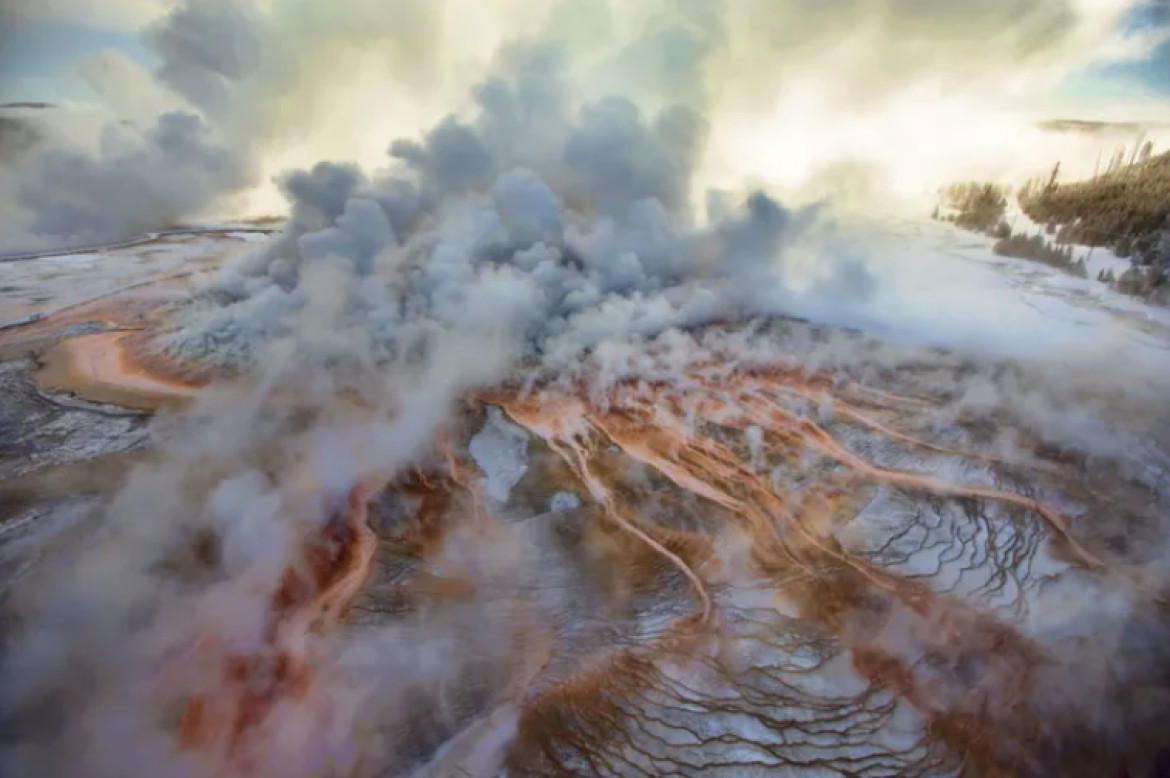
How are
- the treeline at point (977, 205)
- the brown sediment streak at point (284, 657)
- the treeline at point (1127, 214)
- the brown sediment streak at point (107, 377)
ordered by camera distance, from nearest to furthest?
1. the brown sediment streak at point (284, 657)
2. the brown sediment streak at point (107, 377)
3. the treeline at point (1127, 214)
4. the treeline at point (977, 205)


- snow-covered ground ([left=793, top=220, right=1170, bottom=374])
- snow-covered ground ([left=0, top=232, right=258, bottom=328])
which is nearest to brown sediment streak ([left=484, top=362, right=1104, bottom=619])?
snow-covered ground ([left=793, top=220, right=1170, bottom=374])

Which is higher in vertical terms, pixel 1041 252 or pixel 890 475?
pixel 1041 252

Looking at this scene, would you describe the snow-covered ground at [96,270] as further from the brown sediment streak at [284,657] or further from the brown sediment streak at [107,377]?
the brown sediment streak at [284,657]

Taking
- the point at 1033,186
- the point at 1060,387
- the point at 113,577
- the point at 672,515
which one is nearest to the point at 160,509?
the point at 113,577

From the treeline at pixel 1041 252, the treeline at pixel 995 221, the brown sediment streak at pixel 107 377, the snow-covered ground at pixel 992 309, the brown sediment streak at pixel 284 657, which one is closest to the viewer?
the brown sediment streak at pixel 284 657

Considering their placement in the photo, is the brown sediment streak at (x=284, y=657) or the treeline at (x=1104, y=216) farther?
the treeline at (x=1104, y=216)

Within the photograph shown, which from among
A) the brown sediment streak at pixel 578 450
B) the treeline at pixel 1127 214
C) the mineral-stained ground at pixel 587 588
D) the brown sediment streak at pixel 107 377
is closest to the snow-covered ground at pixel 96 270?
the brown sediment streak at pixel 107 377

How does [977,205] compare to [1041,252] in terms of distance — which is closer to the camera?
[1041,252]

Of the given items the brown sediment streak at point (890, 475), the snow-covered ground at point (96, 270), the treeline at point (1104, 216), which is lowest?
the brown sediment streak at point (890, 475)

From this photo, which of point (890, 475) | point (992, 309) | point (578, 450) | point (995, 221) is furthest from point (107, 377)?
point (995, 221)

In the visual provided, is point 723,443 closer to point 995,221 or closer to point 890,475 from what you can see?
point 890,475

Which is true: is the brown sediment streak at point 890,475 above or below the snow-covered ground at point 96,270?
below

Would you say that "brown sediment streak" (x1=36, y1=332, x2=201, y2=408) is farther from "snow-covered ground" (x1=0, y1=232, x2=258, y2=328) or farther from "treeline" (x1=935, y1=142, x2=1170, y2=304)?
"treeline" (x1=935, y1=142, x2=1170, y2=304)
